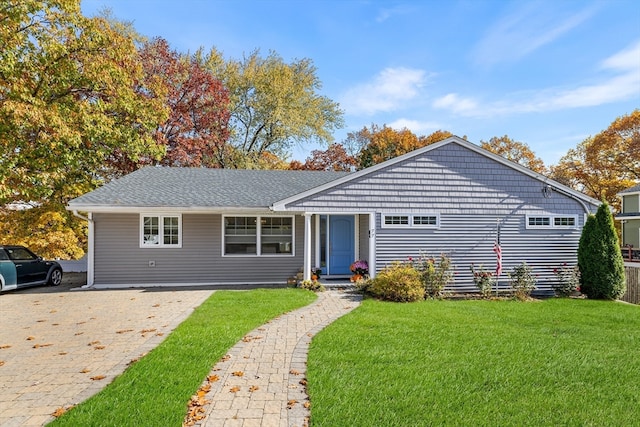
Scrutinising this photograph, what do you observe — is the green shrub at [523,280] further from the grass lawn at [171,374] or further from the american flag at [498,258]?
the grass lawn at [171,374]

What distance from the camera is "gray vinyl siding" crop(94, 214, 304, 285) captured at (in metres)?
11.7

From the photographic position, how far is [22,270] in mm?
11094

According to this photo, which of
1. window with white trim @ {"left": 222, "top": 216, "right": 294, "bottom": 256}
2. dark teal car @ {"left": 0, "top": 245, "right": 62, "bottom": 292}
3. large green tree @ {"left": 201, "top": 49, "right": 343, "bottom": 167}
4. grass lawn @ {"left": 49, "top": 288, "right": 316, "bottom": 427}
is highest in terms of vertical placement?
large green tree @ {"left": 201, "top": 49, "right": 343, "bottom": 167}

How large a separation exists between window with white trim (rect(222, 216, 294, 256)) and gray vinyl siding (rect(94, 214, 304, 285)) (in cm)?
20

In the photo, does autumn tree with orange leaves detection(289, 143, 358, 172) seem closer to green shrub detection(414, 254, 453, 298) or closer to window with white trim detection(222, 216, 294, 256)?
window with white trim detection(222, 216, 294, 256)

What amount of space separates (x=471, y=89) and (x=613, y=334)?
11184 millimetres

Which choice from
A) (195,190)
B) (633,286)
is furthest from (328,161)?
(633,286)

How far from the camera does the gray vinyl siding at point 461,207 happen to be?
1102 centimetres

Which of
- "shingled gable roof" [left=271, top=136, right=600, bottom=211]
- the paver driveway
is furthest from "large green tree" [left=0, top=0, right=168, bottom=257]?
"shingled gable roof" [left=271, top=136, right=600, bottom=211]

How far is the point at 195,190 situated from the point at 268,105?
53.7 ft

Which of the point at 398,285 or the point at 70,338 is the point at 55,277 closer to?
the point at 70,338

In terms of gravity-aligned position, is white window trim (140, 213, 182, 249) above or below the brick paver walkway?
above

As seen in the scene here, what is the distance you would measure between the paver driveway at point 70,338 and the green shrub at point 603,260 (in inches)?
429

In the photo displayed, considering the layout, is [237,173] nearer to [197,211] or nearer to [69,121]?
[197,211]
